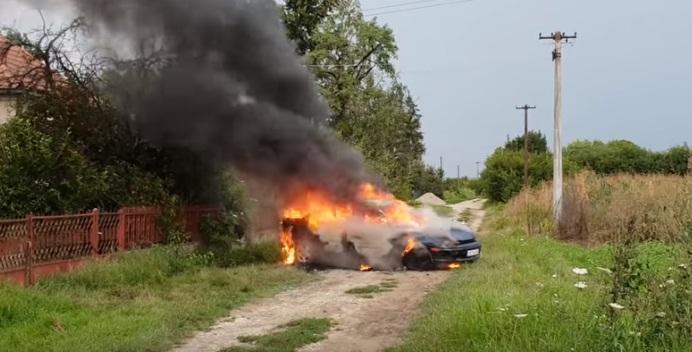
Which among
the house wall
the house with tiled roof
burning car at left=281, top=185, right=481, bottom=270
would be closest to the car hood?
burning car at left=281, top=185, right=481, bottom=270

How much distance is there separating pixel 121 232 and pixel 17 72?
13.1ft

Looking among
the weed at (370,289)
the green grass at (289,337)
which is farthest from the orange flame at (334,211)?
the green grass at (289,337)

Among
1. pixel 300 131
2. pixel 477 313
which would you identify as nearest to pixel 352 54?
pixel 300 131

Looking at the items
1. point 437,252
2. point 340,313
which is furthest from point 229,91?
point 340,313

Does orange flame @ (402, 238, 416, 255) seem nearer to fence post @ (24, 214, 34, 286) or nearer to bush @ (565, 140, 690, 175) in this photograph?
fence post @ (24, 214, 34, 286)

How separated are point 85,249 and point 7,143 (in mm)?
2205

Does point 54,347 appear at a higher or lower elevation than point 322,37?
lower

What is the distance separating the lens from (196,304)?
9.01 metres

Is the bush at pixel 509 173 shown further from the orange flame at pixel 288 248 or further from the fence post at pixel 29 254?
the fence post at pixel 29 254

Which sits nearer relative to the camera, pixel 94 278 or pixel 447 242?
pixel 94 278

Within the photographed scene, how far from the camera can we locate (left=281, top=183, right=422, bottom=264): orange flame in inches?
521

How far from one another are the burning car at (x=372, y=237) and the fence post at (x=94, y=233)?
3.83m

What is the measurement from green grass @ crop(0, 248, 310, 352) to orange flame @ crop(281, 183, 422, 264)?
1.21 metres

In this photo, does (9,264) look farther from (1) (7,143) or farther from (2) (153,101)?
(2) (153,101)
